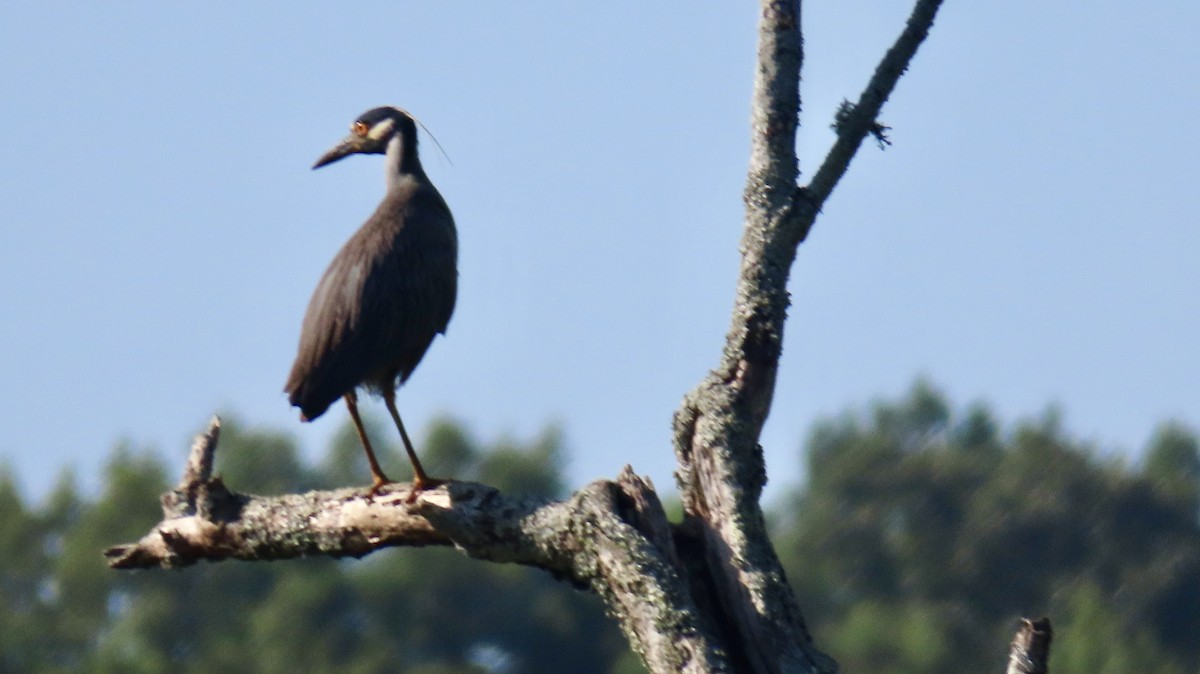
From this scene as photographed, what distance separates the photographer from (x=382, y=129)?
26.9 ft

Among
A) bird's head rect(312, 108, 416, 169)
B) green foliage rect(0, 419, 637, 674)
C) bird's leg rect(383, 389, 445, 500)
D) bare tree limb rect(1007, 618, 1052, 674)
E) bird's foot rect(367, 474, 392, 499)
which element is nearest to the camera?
bare tree limb rect(1007, 618, 1052, 674)

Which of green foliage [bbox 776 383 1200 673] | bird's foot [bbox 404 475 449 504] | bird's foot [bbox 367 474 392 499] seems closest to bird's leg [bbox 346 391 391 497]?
bird's foot [bbox 367 474 392 499]

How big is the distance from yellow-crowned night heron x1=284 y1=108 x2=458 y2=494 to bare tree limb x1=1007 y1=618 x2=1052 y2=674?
2389 mm

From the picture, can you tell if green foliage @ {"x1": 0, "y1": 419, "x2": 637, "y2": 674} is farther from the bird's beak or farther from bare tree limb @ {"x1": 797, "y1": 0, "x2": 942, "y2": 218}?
bare tree limb @ {"x1": 797, "y1": 0, "x2": 942, "y2": 218}

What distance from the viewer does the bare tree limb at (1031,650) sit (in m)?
4.70

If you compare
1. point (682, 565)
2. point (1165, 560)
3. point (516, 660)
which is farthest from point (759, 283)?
point (1165, 560)

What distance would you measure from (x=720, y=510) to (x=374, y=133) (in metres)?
3.47

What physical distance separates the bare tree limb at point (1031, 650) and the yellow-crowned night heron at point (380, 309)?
2.39 metres

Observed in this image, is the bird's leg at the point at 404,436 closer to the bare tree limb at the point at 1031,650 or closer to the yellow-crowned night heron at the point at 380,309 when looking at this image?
the yellow-crowned night heron at the point at 380,309

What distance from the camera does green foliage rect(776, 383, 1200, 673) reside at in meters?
36.6

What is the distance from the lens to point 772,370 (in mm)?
5492

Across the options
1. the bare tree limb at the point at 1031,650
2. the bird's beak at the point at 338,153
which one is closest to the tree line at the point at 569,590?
the bird's beak at the point at 338,153

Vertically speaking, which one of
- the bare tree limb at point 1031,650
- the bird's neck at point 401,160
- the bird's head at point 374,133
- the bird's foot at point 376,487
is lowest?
the bare tree limb at point 1031,650

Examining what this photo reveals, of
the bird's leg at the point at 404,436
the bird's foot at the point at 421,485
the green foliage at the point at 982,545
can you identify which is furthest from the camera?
the green foliage at the point at 982,545
